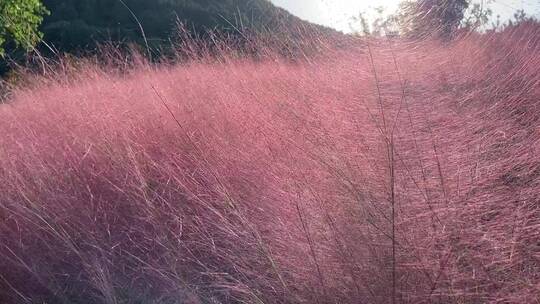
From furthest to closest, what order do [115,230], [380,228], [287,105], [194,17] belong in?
1. [194,17]
2. [287,105]
3. [115,230]
4. [380,228]

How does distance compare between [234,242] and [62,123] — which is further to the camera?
[62,123]

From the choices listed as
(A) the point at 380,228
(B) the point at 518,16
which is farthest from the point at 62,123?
(B) the point at 518,16

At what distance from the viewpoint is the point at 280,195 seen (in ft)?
7.29

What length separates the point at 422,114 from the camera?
Result: 119 inches

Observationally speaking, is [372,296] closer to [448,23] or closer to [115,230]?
[115,230]

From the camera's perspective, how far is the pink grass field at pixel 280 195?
171cm

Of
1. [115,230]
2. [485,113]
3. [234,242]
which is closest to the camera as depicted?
[234,242]

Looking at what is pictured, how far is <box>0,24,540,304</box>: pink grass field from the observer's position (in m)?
1.71

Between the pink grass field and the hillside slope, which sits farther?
the hillside slope

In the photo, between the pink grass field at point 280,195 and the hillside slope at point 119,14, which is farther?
the hillside slope at point 119,14

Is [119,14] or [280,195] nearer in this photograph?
[280,195]

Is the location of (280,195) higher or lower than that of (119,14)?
higher

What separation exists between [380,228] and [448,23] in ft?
21.6

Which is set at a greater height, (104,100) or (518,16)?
(518,16)
